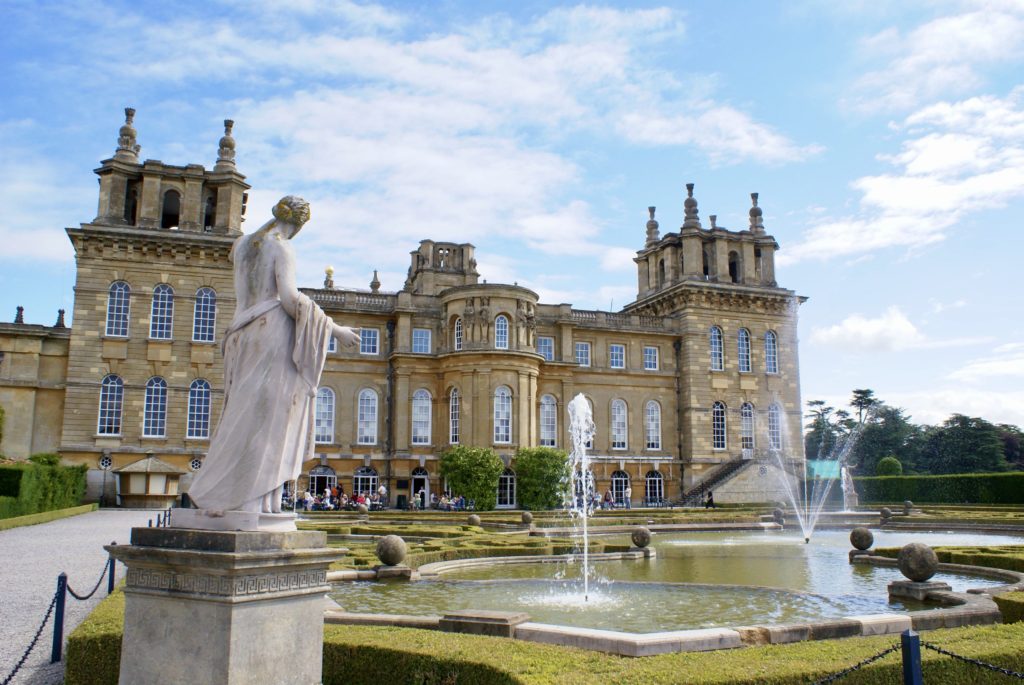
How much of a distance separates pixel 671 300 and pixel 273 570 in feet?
142

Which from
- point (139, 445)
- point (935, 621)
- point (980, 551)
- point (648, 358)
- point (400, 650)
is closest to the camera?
point (400, 650)

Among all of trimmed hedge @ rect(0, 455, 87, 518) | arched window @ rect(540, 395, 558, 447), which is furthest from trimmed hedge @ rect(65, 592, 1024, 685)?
arched window @ rect(540, 395, 558, 447)

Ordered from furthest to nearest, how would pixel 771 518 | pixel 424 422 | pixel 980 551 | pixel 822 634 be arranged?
pixel 424 422 → pixel 771 518 → pixel 980 551 → pixel 822 634

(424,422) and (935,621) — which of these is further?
(424,422)

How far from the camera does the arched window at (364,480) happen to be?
128 ft

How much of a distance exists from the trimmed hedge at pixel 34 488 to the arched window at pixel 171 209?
13.1m

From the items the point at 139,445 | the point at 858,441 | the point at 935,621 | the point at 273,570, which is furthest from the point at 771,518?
the point at 858,441

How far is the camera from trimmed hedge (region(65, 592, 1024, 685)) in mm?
5852

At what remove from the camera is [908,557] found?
12023 millimetres

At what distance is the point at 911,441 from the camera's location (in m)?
69.4

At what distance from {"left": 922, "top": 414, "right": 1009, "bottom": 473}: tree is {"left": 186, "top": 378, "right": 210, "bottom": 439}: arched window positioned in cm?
5550

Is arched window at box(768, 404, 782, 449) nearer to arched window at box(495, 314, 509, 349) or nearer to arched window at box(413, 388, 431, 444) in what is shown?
arched window at box(495, 314, 509, 349)

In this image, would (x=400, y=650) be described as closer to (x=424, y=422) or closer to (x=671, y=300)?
(x=424, y=422)

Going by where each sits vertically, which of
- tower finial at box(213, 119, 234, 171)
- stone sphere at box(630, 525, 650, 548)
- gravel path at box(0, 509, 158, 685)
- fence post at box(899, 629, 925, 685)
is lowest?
gravel path at box(0, 509, 158, 685)
